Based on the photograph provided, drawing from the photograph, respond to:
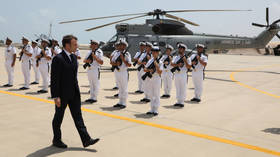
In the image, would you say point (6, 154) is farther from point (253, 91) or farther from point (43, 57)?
point (253, 91)

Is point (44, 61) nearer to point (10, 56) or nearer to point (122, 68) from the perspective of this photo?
point (10, 56)

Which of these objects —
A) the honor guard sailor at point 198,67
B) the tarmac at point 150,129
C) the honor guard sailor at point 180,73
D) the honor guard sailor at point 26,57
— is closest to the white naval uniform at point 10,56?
the honor guard sailor at point 26,57

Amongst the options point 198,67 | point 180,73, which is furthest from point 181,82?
point 198,67

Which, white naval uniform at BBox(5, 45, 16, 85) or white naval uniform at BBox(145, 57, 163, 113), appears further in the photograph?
white naval uniform at BBox(5, 45, 16, 85)

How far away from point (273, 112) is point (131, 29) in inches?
467

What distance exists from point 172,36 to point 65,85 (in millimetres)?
14859

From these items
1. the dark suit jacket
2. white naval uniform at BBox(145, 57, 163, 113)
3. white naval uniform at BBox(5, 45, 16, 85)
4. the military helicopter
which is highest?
the military helicopter

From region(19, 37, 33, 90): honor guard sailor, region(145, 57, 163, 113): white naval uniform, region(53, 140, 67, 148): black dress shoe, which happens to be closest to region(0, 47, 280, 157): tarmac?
region(53, 140, 67, 148): black dress shoe

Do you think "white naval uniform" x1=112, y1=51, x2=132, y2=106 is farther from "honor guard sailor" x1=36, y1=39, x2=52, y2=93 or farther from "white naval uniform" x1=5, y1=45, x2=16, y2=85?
"white naval uniform" x1=5, y1=45, x2=16, y2=85

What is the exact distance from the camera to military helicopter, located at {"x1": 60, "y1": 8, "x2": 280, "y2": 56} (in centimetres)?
1745

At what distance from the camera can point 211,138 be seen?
5.16m

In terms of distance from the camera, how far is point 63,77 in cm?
429

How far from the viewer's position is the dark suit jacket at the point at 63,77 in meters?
4.23

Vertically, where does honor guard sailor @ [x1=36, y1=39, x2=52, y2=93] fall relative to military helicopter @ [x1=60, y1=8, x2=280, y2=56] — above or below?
below
